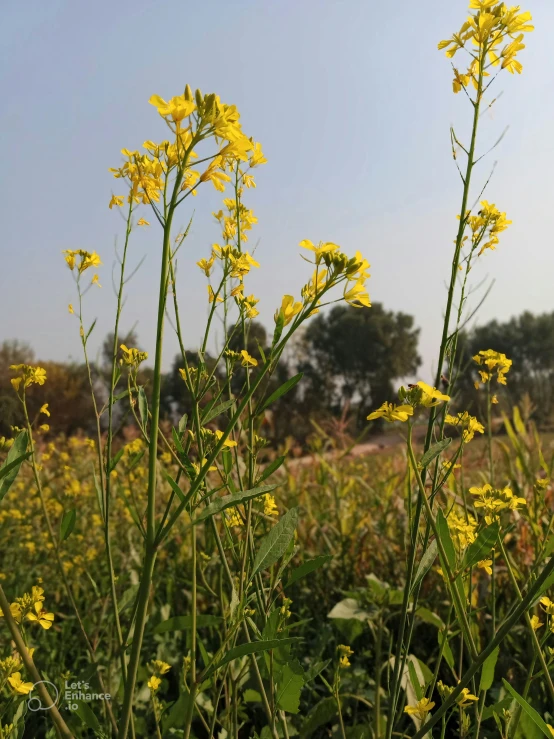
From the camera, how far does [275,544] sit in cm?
83

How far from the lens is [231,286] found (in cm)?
113

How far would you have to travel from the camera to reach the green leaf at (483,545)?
0.81 meters

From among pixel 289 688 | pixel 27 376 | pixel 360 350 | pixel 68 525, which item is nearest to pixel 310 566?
pixel 289 688

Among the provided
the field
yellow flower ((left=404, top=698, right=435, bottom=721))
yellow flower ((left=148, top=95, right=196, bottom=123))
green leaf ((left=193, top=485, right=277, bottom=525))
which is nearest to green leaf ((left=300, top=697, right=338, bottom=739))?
the field

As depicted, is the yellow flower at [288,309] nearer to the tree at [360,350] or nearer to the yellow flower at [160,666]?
the yellow flower at [160,666]

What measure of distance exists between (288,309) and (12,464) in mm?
425

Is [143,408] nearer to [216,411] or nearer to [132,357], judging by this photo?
[216,411]

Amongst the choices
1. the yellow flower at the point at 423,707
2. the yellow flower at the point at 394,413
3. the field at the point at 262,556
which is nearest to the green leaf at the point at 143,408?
the field at the point at 262,556

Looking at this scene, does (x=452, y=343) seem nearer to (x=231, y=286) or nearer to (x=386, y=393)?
(x=231, y=286)

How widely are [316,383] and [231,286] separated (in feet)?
61.7

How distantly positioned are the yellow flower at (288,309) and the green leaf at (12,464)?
1.20ft

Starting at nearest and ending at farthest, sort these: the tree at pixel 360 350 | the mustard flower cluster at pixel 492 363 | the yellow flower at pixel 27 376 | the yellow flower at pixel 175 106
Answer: the yellow flower at pixel 175 106 < the yellow flower at pixel 27 376 < the mustard flower cluster at pixel 492 363 < the tree at pixel 360 350

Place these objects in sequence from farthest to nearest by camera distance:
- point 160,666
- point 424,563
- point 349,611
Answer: point 349,611 → point 160,666 → point 424,563

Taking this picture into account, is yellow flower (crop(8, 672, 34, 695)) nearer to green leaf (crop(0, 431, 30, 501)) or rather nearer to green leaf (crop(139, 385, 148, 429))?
green leaf (crop(0, 431, 30, 501))
